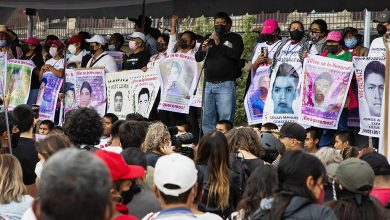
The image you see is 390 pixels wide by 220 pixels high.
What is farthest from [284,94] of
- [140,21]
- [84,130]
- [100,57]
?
[84,130]

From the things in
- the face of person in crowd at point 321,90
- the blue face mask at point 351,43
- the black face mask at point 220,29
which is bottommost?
the face of person in crowd at point 321,90

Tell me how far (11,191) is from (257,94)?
21.7ft

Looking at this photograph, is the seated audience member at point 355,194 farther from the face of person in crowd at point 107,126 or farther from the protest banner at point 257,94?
the protest banner at point 257,94

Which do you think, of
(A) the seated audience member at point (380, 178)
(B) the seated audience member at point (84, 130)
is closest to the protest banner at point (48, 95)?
(B) the seated audience member at point (84, 130)

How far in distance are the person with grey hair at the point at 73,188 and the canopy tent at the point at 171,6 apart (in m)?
10.0

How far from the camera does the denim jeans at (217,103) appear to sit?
13109mm

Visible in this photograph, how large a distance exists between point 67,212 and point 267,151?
18.9 feet

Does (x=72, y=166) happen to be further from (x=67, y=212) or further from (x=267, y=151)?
(x=267, y=151)

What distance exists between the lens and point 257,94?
1320 centimetres

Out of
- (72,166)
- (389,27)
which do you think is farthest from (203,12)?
(72,166)

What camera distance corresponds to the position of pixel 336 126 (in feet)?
39.9

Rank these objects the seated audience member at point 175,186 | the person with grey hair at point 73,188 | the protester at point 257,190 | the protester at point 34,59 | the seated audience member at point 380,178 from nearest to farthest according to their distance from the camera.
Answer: the person with grey hair at point 73,188 → the seated audience member at point 175,186 → the protester at point 257,190 → the seated audience member at point 380,178 → the protester at point 34,59

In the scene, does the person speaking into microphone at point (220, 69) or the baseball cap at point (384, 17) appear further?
the person speaking into microphone at point (220, 69)

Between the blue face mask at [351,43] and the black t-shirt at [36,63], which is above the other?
the blue face mask at [351,43]
